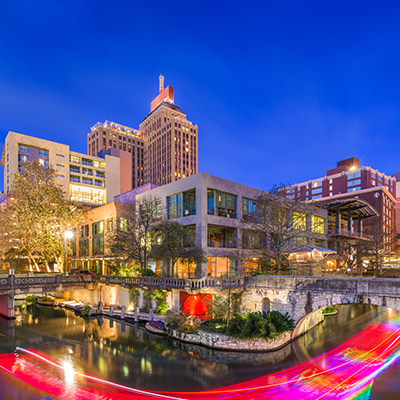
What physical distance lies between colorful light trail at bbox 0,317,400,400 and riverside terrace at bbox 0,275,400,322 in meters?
3.86

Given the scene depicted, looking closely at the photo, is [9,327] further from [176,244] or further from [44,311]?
[176,244]

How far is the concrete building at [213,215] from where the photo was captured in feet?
112

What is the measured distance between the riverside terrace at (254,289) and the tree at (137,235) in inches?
137

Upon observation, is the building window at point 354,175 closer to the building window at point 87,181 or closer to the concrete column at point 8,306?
the building window at point 87,181

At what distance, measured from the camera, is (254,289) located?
79.3 ft

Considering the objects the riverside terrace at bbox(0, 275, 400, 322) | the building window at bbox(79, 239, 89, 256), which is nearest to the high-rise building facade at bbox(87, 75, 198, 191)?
the building window at bbox(79, 239, 89, 256)

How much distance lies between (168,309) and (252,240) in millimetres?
16265

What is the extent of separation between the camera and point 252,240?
126 feet

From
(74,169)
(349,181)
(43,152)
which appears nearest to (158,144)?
(74,169)

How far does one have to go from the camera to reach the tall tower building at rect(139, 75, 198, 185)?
12169 centimetres

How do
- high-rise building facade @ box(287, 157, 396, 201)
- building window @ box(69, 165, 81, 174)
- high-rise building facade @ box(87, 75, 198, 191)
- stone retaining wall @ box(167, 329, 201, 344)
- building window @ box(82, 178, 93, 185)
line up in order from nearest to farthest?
stone retaining wall @ box(167, 329, 201, 344)
building window @ box(69, 165, 81, 174)
building window @ box(82, 178, 93, 185)
high-rise building facade @ box(287, 157, 396, 201)
high-rise building facade @ box(87, 75, 198, 191)

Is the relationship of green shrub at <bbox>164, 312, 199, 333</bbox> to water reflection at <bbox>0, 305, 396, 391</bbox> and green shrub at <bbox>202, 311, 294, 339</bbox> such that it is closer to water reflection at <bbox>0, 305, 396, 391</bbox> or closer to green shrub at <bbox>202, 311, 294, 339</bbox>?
green shrub at <bbox>202, 311, 294, 339</bbox>

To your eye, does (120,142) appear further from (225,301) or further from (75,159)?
(225,301)

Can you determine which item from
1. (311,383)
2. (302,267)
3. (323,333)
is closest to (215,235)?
(302,267)
